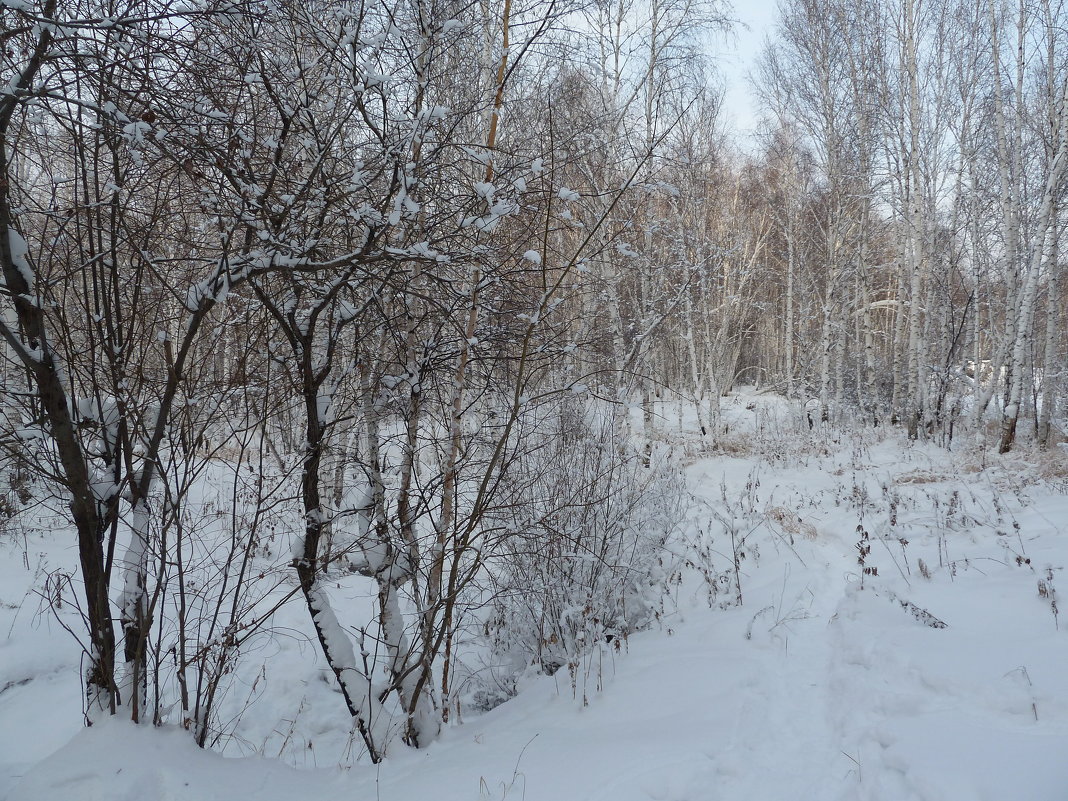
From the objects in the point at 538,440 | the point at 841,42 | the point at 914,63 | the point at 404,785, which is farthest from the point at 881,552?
the point at 841,42

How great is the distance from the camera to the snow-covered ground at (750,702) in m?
2.41

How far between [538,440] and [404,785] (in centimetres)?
267

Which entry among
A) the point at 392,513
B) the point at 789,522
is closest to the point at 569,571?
the point at 392,513

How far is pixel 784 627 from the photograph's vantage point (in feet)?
12.9

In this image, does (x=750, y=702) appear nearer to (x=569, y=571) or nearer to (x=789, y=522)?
(x=569, y=571)

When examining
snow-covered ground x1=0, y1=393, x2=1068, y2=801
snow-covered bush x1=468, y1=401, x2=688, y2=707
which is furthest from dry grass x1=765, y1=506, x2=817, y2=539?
snow-covered bush x1=468, y1=401, x2=688, y2=707

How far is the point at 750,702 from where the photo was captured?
9.93ft

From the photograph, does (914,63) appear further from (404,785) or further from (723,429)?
(404,785)

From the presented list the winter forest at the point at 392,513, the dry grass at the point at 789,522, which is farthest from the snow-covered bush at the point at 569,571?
the dry grass at the point at 789,522

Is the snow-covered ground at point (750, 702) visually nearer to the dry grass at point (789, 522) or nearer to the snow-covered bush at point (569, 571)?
the dry grass at point (789, 522)

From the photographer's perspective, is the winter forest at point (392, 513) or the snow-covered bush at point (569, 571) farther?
the snow-covered bush at point (569, 571)

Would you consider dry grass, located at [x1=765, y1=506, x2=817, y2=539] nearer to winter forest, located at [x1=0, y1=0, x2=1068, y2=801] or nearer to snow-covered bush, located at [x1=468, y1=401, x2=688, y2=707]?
winter forest, located at [x1=0, y1=0, x2=1068, y2=801]

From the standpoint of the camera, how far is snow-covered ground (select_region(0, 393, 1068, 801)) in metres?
2.41

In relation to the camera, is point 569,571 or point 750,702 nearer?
point 750,702
